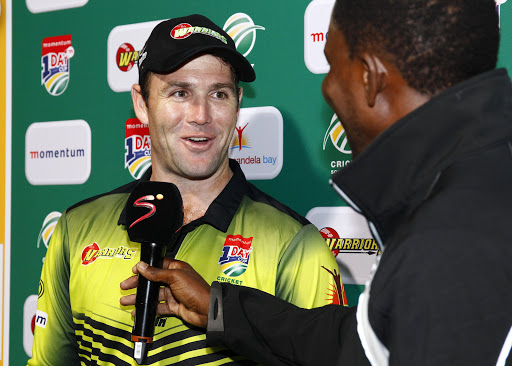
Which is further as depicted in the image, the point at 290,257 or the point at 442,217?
the point at 290,257

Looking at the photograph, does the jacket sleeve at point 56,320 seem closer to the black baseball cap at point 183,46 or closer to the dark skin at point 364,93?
the black baseball cap at point 183,46

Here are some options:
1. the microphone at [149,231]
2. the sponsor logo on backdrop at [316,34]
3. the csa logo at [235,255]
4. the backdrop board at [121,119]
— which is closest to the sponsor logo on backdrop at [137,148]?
the backdrop board at [121,119]

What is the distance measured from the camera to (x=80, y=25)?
6.72ft

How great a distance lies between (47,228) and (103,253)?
2.54 feet

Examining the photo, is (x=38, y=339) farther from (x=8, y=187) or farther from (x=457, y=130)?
(x=457, y=130)

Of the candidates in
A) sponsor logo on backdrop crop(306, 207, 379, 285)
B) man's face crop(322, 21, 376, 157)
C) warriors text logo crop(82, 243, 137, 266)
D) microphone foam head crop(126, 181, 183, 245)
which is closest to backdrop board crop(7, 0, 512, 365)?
sponsor logo on backdrop crop(306, 207, 379, 285)

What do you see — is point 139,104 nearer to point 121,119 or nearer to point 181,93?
point 181,93

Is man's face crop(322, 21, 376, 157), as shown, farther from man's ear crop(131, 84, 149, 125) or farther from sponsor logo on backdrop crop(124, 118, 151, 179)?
sponsor logo on backdrop crop(124, 118, 151, 179)

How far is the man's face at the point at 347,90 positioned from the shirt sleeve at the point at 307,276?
19.7 inches

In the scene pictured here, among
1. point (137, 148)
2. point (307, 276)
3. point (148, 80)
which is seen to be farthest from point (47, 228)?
point (307, 276)

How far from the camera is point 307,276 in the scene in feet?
4.17

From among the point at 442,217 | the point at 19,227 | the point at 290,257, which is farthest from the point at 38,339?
the point at 442,217

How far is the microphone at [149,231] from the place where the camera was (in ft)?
3.45

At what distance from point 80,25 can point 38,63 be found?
208 mm
